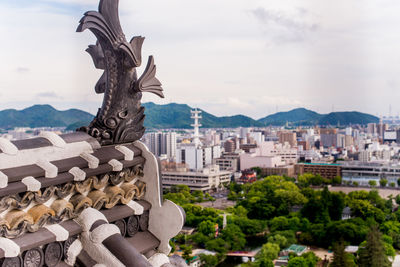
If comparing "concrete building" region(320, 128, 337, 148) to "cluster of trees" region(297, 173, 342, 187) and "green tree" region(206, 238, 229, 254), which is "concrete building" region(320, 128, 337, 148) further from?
"green tree" region(206, 238, 229, 254)

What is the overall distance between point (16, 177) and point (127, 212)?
248 mm

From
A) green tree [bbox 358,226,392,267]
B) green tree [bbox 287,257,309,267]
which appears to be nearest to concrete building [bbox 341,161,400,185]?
green tree [bbox 358,226,392,267]

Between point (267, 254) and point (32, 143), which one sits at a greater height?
point (32, 143)

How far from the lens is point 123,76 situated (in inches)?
37.4

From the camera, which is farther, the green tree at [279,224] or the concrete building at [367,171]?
the concrete building at [367,171]

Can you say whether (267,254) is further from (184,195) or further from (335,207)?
(184,195)

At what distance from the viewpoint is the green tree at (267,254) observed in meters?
8.44

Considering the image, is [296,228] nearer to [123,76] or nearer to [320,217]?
[320,217]

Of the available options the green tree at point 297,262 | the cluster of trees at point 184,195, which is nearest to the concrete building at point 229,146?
the cluster of trees at point 184,195

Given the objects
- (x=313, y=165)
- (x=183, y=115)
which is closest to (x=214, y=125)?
(x=183, y=115)

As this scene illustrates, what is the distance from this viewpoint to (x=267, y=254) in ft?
29.3

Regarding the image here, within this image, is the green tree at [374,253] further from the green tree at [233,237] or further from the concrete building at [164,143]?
the concrete building at [164,143]

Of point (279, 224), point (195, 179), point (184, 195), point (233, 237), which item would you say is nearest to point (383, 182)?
point (195, 179)

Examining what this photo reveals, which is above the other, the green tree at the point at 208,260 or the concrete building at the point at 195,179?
the concrete building at the point at 195,179
